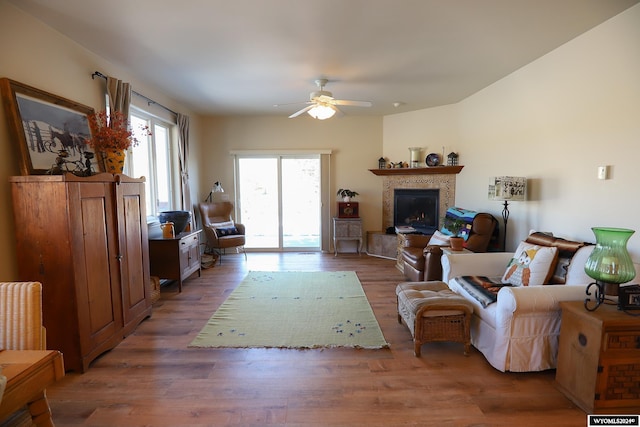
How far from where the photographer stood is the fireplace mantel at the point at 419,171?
5.32 m

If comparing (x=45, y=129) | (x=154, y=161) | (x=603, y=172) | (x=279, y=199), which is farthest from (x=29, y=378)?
(x=279, y=199)

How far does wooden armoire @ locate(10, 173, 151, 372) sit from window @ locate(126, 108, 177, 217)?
1.45 metres

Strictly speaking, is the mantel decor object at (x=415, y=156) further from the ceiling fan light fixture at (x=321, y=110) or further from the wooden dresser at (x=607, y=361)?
the wooden dresser at (x=607, y=361)

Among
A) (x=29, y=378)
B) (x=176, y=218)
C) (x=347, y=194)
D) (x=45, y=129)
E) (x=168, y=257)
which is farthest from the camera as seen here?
(x=347, y=194)

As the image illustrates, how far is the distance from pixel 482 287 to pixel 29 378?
116 inches

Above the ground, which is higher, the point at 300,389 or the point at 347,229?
the point at 347,229

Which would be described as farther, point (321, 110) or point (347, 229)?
point (347, 229)

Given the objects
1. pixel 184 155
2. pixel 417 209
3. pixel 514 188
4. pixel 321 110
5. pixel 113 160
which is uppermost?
pixel 321 110

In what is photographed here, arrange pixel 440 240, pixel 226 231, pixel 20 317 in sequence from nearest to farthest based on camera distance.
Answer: pixel 20 317 → pixel 440 240 → pixel 226 231

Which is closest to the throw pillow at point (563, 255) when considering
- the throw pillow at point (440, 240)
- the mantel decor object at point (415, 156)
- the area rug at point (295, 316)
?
the throw pillow at point (440, 240)

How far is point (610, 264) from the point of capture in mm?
1997

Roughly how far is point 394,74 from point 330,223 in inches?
131

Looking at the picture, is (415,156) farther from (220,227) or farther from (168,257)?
(168,257)

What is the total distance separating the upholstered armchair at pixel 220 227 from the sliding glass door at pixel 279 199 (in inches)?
18.6
